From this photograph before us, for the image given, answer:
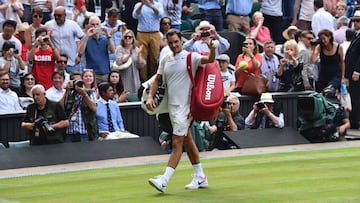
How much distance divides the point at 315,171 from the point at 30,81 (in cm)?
565

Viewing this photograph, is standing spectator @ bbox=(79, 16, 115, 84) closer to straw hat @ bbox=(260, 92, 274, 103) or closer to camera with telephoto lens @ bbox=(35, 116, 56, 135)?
straw hat @ bbox=(260, 92, 274, 103)

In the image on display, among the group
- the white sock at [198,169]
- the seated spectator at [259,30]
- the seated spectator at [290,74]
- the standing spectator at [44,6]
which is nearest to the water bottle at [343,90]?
the seated spectator at [290,74]

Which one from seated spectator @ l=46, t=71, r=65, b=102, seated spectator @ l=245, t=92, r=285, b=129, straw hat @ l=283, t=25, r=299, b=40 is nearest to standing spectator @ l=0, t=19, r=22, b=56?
seated spectator @ l=46, t=71, r=65, b=102

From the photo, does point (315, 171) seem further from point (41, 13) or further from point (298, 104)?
point (41, 13)

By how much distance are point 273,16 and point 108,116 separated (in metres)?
7.84

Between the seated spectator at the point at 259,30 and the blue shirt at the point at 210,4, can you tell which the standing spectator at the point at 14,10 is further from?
the seated spectator at the point at 259,30

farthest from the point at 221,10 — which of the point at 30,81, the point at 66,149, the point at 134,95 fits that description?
the point at 66,149

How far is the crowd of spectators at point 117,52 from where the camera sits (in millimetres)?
17578

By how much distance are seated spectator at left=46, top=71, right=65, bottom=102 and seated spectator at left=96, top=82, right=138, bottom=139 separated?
2.43ft

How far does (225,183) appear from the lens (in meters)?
13.6

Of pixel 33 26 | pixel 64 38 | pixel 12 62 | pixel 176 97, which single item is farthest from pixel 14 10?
pixel 176 97

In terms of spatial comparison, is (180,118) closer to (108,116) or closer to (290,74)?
(108,116)

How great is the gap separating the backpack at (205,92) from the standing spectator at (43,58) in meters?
6.36

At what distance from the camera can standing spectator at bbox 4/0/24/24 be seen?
2009 cm
